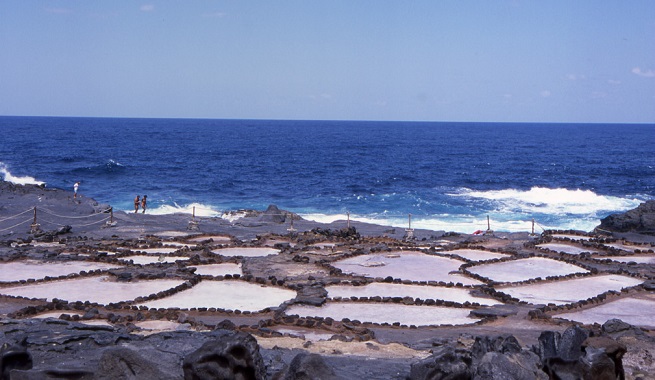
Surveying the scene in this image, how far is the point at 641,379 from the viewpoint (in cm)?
1105

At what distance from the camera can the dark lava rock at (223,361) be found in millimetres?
8461

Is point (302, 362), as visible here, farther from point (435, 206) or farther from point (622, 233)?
point (435, 206)

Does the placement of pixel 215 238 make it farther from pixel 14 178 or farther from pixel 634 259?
pixel 14 178

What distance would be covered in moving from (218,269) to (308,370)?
14008 millimetres

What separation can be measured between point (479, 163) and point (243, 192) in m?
42.6

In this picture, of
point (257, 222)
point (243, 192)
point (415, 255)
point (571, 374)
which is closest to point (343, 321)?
point (571, 374)

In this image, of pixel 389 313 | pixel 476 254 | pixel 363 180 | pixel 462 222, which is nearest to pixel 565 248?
pixel 476 254

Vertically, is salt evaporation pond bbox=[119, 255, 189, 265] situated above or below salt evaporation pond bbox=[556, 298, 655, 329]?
below

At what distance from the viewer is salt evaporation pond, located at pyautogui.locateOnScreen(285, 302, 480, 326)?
16.6 metres

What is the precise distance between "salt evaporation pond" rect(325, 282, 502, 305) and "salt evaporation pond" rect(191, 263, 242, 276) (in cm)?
371

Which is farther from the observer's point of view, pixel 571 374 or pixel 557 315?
pixel 557 315

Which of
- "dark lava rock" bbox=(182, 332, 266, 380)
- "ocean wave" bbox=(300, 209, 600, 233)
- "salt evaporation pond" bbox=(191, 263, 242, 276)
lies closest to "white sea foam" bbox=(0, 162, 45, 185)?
"ocean wave" bbox=(300, 209, 600, 233)

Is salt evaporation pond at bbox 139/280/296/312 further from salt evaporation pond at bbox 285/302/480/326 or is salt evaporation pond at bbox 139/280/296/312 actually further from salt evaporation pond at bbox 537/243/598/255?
salt evaporation pond at bbox 537/243/598/255

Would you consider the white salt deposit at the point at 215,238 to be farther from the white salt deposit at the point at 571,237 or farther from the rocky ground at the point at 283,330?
the white salt deposit at the point at 571,237
